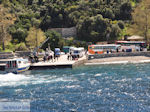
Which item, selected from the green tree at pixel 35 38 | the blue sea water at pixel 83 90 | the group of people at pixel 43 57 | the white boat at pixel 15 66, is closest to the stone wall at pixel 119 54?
the group of people at pixel 43 57

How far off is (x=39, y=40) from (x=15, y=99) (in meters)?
53.0

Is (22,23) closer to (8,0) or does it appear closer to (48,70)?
(8,0)

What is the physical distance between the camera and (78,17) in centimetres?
12300

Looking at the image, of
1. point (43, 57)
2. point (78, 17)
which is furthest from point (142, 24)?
point (43, 57)

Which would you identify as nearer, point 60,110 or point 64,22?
point 60,110

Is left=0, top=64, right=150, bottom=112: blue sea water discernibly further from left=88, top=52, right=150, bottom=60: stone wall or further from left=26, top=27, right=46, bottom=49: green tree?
left=26, top=27, right=46, bottom=49: green tree

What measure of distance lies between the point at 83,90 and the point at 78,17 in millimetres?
79724

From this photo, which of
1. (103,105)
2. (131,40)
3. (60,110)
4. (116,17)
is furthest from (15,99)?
(116,17)

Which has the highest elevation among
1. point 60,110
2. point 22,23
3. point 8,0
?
point 8,0

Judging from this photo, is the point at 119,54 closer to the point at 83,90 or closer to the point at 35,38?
the point at 35,38

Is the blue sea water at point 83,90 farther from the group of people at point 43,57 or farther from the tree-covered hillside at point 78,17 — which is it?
the tree-covered hillside at point 78,17

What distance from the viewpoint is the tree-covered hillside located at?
109387 millimetres

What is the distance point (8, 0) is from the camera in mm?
152625

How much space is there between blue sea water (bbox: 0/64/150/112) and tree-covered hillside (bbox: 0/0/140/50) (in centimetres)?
4626
